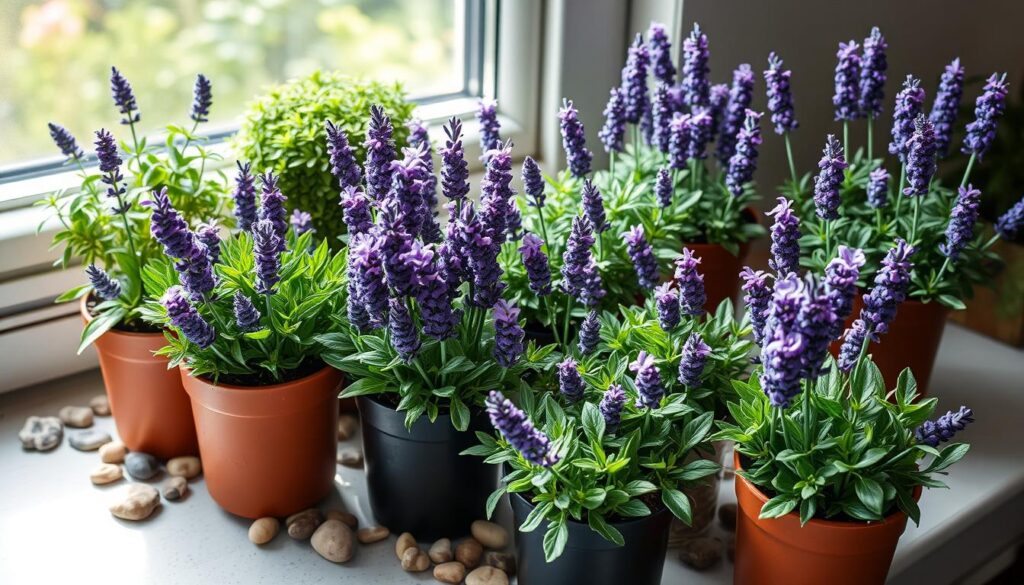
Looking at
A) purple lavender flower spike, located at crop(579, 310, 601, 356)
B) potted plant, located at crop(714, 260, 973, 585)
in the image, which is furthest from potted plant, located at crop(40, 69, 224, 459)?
potted plant, located at crop(714, 260, 973, 585)

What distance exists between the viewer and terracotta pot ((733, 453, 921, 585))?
101 cm

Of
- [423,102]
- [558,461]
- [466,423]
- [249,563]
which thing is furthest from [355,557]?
[423,102]

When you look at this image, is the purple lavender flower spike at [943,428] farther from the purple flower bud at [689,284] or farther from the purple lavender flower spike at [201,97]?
the purple lavender flower spike at [201,97]

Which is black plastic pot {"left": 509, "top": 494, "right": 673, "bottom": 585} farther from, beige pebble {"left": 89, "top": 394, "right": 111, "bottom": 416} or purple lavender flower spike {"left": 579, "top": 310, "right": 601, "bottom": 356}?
beige pebble {"left": 89, "top": 394, "right": 111, "bottom": 416}

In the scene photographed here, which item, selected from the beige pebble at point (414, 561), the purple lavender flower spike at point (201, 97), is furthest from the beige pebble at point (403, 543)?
the purple lavender flower spike at point (201, 97)

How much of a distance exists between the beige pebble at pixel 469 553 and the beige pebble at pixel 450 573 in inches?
0.6

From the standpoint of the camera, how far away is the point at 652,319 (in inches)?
47.7

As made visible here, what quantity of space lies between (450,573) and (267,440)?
0.88 feet

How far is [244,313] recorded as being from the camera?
3.62ft

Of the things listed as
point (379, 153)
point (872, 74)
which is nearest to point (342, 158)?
point (379, 153)

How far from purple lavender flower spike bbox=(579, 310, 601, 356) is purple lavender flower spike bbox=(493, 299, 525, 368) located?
84 mm

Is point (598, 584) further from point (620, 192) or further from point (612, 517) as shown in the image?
point (620, 192)

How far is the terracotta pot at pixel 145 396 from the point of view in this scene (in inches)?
50.5

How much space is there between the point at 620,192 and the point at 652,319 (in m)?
0.27
